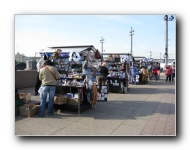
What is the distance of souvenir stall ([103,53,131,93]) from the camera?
431 inches

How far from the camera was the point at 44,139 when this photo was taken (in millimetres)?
4676

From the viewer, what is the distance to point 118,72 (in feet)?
37.9

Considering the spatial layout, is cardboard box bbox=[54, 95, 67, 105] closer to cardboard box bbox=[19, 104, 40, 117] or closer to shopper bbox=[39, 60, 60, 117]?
shopper bbox=[39, 60, 60, 117]

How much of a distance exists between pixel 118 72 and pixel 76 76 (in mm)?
4782

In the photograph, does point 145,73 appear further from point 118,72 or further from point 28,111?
point 28,111

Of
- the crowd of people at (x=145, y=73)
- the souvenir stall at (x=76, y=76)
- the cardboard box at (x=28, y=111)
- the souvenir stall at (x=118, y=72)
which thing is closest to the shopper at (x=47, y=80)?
the cardboard box at (x=28, y=111)

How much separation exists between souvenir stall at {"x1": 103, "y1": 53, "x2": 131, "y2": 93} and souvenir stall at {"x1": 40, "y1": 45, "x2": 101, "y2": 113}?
12.4 ft

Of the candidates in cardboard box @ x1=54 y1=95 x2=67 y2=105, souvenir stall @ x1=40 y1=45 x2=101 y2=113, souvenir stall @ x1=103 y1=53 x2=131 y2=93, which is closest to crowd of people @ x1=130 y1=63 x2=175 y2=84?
souvenir stall @ x1=103 y1=53 x2=131 y2=93

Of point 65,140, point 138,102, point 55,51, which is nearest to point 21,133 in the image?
point 65,140

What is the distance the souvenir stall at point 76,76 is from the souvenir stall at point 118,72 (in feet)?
12.4

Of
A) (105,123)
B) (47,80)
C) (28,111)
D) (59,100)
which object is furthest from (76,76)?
(105,123)

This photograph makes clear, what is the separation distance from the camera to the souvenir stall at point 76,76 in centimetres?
672
